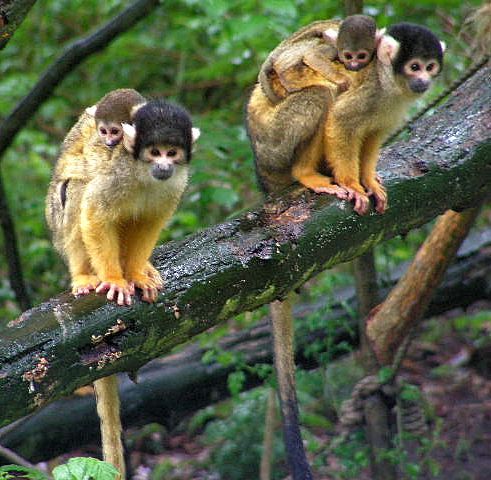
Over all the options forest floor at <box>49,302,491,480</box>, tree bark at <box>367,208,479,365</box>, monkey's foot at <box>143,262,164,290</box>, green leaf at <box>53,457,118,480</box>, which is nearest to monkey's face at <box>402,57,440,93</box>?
tree bark at <box>367,208,479,365</box>

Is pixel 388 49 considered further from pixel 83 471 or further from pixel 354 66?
pixel 83 471

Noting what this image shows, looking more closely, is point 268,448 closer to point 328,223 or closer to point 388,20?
point 328,223

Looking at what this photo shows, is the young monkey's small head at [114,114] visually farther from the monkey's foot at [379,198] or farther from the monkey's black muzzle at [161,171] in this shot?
the monkey's foot at [379,198]

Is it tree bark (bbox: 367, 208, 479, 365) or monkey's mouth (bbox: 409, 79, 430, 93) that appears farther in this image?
tree bark (bbox: 367, 208, 479, 365)

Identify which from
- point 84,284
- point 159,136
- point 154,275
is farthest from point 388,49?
point 84,284

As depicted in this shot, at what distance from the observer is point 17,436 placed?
541 cm

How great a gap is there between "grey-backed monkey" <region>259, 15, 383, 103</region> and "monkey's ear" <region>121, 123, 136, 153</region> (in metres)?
1.29

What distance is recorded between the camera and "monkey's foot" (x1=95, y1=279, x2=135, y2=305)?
138 inches

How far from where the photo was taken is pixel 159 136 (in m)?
3.80

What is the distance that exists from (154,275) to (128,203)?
16.2 inches

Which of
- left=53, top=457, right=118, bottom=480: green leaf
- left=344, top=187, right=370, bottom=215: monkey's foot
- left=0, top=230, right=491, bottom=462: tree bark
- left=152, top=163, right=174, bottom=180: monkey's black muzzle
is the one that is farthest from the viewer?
left=0, top=230, right=491, bottom=462: tree bark

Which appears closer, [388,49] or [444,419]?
[388,49]

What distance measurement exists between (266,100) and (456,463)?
3450 millimetres

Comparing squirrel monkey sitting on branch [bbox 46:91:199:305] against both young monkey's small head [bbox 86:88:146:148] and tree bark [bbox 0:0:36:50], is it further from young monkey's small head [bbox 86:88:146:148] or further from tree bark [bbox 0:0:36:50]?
tree bark [bbox 0:0:36:50]
